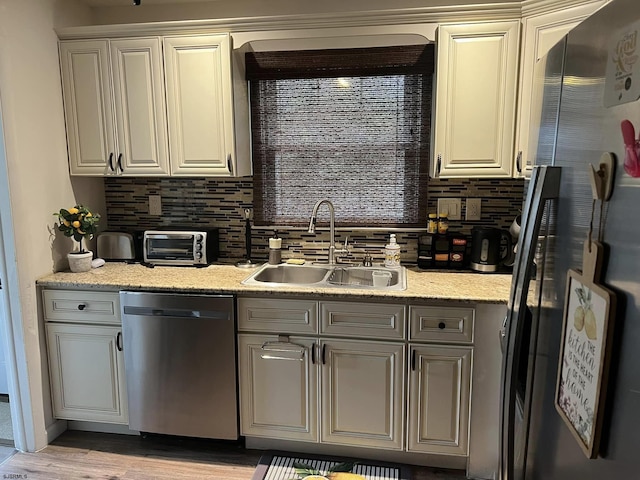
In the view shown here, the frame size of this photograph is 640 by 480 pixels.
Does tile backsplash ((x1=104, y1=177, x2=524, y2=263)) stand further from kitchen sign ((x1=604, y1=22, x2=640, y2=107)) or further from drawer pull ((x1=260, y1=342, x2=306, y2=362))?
kitchen sign ((x1=604, y1=22, x2=640, y2=107))

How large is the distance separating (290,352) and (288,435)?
0.43 meters

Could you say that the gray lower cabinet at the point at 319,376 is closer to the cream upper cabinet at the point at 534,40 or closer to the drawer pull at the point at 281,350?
the drawer pull at the point at 281,350

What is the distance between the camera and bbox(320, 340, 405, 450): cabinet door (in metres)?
2.24

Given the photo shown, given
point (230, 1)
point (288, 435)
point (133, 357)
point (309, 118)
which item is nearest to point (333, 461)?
point (288, 435)

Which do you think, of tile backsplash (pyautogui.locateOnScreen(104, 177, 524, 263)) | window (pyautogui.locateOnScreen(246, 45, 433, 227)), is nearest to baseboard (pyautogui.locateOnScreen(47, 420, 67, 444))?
tile backsplash (pyautogui.locateOnScreen(104, 177, 524, 263))

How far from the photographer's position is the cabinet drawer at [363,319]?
2.20 metres

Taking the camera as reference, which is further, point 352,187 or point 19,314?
point 352,187

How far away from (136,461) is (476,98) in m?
2.42

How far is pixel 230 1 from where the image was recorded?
2.72 meters

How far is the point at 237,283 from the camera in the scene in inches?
93.4

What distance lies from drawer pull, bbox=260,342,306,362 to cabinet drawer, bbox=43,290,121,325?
2.48 ft

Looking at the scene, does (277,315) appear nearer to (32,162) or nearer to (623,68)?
(32,162)

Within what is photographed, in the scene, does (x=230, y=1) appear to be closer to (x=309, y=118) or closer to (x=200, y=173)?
(x=309, y=118)

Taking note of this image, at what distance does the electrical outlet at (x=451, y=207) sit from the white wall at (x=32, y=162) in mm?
2056
